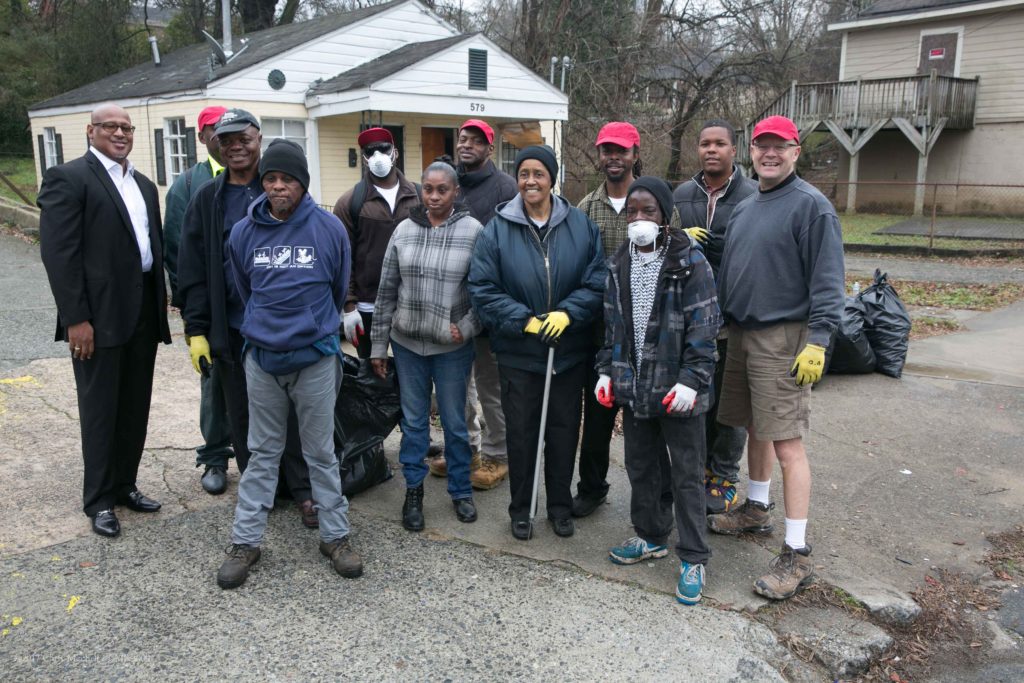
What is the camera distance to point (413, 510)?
410 cm

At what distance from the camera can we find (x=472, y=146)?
472 cm

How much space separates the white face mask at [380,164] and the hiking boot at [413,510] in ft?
5.87

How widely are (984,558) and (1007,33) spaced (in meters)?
22.2

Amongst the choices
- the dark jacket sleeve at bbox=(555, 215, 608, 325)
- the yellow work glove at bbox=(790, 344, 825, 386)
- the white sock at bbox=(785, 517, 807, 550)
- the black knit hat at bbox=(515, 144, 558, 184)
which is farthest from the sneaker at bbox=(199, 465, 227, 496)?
the yellow work glove at bbox=(790, 344, 825, 386)

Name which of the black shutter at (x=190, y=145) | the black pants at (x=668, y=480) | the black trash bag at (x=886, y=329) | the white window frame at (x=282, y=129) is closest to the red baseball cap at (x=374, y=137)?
the black pants at (x=668, y=480)

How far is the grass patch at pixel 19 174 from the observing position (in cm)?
2175

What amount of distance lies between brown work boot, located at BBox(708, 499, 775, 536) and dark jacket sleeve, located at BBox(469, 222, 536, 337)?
1.44 meters

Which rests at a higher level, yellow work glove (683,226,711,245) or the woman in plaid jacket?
yellow work glove (683,226,711,245)

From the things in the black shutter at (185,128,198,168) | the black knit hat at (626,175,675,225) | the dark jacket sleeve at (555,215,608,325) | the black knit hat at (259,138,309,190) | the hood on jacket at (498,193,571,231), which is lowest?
the dark jacket sleeve at (555,215,608,325)

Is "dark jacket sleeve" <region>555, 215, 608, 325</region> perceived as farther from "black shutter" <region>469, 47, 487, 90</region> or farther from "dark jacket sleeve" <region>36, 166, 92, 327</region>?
"black shutter" <region>469, 47, 487, 90</region>

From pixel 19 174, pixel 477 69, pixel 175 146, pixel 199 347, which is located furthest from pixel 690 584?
pixel 19 174

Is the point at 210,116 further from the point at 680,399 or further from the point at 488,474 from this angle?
the point at 680,399

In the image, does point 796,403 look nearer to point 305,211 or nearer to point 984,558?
point 984,558

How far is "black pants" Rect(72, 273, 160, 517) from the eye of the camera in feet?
12.8
